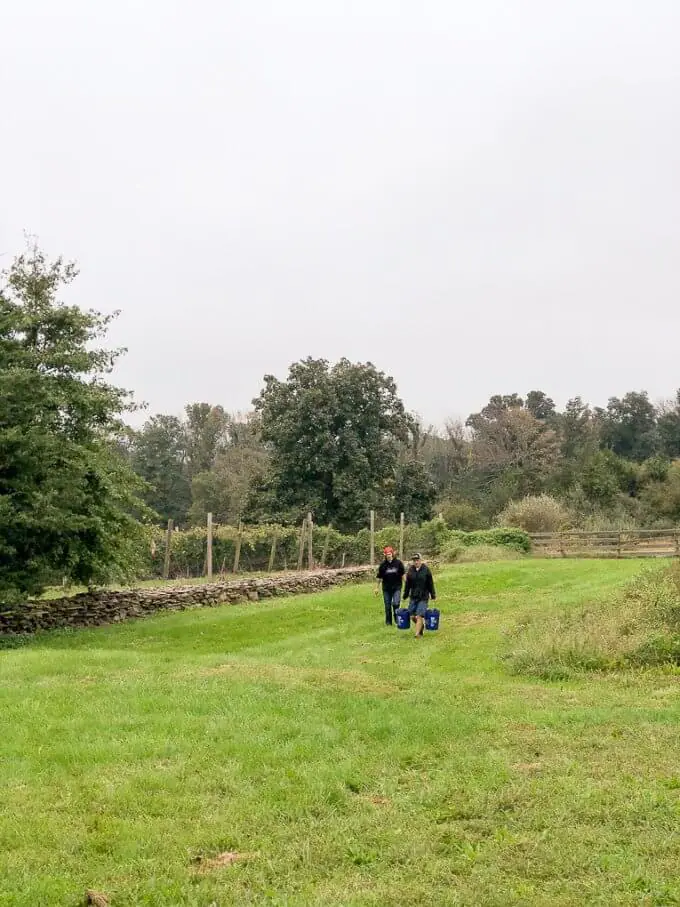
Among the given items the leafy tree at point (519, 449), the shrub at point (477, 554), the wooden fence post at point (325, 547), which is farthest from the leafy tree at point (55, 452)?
the leafy tree at point (519, 449)

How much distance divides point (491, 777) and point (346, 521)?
126 feet

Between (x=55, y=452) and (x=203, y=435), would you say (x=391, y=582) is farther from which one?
(x=203, y=435)

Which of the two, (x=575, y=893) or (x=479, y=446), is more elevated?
(x=479, y=446)

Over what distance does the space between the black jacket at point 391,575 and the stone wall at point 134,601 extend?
6346 millimetres

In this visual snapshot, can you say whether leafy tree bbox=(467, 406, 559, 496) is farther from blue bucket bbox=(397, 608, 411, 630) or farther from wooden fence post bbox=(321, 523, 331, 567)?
blue bucket bbox=(397, 608, 411, 630)

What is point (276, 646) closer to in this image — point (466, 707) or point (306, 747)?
point (466, 707)

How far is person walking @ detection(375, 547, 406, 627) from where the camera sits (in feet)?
49.5

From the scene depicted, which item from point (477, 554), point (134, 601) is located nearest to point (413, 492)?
point (477, 554)

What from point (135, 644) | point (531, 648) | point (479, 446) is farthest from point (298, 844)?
point (479, 446)

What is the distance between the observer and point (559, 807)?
17.1 ft

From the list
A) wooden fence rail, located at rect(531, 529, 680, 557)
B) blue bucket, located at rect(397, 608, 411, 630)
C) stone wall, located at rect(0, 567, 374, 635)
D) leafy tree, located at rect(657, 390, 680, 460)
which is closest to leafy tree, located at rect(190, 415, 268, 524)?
wooden fence rail, located at rect(531, 529, 680, 557)

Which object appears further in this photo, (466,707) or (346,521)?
(346,521)

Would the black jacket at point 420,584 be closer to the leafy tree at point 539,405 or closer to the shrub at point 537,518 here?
the shrub at point 537,518

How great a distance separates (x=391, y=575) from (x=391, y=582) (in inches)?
5.4
